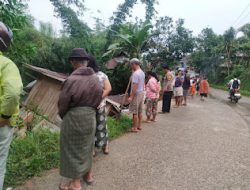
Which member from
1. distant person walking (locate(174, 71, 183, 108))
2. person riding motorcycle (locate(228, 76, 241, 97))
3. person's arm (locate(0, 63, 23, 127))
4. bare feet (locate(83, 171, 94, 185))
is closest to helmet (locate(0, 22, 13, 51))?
person's arm (locate(0, 63, 23, 127))

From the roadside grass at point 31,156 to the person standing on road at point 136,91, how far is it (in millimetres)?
2144

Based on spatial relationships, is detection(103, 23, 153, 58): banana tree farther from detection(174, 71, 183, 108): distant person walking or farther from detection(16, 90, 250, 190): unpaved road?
detection(16, 90, 250, 190): unpaved road

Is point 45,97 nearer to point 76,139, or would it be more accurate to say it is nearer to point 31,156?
point 31,156

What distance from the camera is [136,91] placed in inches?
297

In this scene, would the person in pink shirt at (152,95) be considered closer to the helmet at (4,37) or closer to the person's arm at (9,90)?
the helmet at (4,37)

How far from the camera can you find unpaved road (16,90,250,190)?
4.69 meters

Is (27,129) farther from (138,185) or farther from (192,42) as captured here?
(192,42)

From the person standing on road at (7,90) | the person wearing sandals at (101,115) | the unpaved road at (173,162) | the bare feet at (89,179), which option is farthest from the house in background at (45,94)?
the person standing on road at (7,90)

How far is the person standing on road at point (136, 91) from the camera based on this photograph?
7383mm

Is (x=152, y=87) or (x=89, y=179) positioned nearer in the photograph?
(x=89, y=179)

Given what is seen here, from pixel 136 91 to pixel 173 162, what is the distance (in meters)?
2.31

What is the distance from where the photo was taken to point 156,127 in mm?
8664

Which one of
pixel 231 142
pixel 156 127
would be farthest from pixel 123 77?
pixel 231 142

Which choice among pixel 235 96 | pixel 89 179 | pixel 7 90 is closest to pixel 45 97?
pixel 89 179
